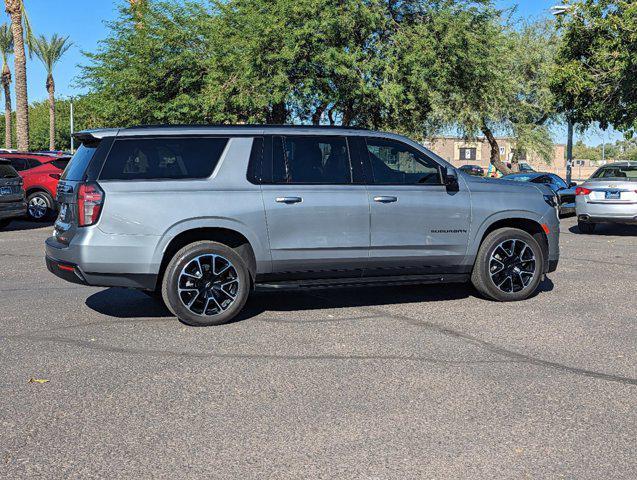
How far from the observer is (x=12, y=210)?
1519cm

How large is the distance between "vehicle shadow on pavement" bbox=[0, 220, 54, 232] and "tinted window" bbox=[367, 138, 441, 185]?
11584 millimetres

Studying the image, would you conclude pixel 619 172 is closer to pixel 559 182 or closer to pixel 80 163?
pixel 559 182

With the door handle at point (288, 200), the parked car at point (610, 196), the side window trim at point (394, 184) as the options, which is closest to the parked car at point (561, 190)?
the parked car at point (610, 196)

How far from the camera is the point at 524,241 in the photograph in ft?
25.8

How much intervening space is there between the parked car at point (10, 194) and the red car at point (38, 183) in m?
2.39

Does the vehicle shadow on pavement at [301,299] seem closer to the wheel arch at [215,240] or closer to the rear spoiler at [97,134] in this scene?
the wheel arch at [215,240]

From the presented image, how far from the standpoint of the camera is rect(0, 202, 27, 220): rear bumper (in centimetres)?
1497

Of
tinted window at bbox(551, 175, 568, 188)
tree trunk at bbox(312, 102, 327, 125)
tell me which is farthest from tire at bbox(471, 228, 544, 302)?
tree trunk at bbox(312, 102, 327, 125)

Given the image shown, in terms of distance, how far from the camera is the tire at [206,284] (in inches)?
259

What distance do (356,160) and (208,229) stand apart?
167 cm

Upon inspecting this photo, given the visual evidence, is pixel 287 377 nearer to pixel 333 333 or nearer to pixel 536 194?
pixel 333 333

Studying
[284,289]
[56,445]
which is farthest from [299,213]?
[56,445]

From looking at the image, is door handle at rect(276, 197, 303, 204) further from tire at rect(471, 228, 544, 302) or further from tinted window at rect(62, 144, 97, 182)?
tire at rect(471, 228, 544, 302)

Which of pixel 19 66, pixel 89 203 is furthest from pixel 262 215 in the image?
pixel 19 66
